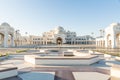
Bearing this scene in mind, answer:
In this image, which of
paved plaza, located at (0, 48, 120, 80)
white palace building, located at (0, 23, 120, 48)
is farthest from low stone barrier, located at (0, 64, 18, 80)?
white palace building, located at (0, 23, 120, 48)

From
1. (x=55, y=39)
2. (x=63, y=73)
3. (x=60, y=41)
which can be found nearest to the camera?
(x=63, y=73)

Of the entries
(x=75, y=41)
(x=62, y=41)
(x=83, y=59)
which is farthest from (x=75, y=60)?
(x=75, y=41)

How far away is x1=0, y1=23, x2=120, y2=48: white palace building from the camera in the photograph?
4212 cm

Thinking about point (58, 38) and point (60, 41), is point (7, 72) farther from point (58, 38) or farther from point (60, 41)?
point (60, 41)

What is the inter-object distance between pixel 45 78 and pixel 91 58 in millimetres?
6328

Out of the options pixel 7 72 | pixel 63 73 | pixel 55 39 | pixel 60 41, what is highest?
pixel 55 39

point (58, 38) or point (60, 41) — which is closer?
point (58, 38)

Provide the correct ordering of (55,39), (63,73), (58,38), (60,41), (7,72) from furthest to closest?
(60,41), (58,38), (55,39), (63,73), (7,72)

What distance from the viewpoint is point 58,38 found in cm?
8312

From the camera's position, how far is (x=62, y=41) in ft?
271

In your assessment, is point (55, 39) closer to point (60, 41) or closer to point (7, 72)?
point (60, 41)

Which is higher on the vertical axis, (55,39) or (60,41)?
(55,39)

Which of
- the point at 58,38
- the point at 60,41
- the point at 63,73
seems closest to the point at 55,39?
the point at 58,38

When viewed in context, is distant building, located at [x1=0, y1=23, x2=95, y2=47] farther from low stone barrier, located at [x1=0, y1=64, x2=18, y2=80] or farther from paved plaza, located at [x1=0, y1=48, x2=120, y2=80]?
low stone barrier, located at [x1=0, y1=64, x2=18, y2=80]
